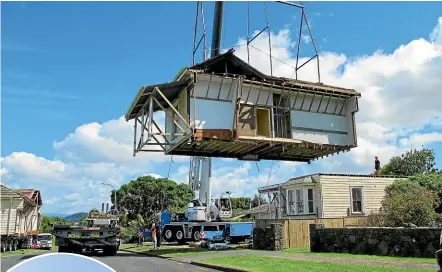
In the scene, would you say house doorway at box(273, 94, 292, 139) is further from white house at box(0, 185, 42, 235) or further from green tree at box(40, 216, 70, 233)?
green tree at box(40, 216, 70, 233)

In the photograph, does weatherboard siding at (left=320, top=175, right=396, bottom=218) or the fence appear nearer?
the fence

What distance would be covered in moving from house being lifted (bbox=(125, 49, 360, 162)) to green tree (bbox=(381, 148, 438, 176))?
40.7 m

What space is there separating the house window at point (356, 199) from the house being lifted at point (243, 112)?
10.5 metres

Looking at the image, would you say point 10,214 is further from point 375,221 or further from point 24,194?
point 375,221

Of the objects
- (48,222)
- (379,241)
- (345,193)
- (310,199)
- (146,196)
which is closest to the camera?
(379,241)

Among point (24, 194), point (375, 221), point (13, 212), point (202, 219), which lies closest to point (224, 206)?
point (202, 219)

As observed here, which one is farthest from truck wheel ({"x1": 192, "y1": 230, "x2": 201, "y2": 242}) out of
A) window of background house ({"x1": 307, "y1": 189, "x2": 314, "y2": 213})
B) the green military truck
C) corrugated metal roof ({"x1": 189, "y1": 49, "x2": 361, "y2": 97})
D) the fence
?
corrugated metal roof ({"x1": 189, "y1": 49, "x2": 361, "y2": 97})

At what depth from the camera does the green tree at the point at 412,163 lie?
5871 cm

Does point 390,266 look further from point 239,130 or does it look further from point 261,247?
point 261,247

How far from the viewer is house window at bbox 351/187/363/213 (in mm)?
31844

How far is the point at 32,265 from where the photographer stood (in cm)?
202

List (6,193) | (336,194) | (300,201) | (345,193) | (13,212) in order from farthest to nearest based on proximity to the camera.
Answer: (6,193) < (13,212) < (300,201) < (345,193) < (336,194)

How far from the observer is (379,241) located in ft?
56.6

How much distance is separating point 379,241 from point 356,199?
49.5ft
